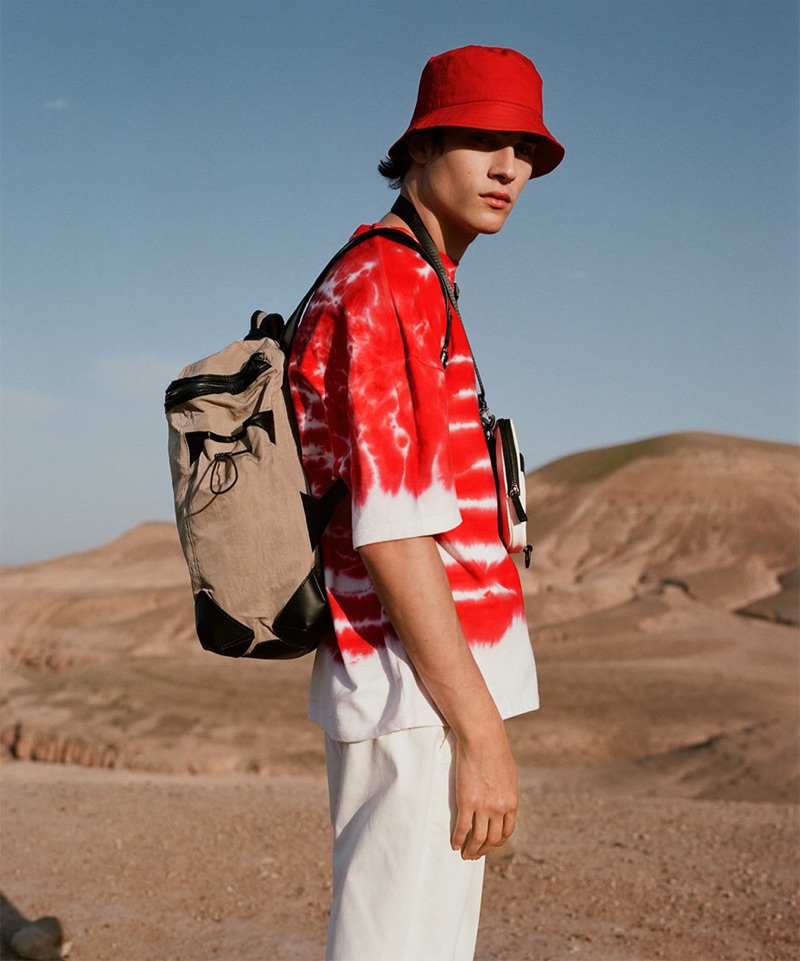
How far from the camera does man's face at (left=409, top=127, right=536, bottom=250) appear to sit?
189 centimetres

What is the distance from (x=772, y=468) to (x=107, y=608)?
17672mm

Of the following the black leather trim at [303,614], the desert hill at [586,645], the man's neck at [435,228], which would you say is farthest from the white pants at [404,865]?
the desert hill at [586,645]

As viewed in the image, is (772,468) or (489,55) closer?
(489,55)

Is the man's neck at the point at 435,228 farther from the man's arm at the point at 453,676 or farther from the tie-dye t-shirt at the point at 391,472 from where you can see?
the man's arm at the point at 453,676

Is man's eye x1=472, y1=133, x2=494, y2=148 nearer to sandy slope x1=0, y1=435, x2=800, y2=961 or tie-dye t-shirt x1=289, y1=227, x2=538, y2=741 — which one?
tie-dye t-shirt x1=289, y1=227, x2=538, y2=741

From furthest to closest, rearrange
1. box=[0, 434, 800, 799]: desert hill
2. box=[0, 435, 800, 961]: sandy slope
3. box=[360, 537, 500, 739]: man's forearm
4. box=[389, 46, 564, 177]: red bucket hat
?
box=[0, 434, 800, 799]: desert hill, box=[0, 435, 800, 961]: sandy slope, box=[389, 46, 564, 177]: red bucket hat, box=[360, 537, 500, 739]: man's forearm

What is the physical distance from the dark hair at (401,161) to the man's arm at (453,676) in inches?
30.0

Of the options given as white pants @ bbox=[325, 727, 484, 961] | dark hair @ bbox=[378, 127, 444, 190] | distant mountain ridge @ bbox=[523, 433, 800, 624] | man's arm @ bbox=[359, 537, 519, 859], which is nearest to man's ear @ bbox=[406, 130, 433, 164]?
dark hair @ bbox=[378, 127, 444, 190]

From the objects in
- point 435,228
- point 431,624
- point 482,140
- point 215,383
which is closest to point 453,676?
point 431,624

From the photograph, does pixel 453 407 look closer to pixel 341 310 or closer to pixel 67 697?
pixel 341 310

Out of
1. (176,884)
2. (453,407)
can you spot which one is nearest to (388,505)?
(453,407)

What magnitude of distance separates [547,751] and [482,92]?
33.6 ft

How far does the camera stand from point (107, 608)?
18.7 meters

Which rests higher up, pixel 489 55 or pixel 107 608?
pixel 489 55
